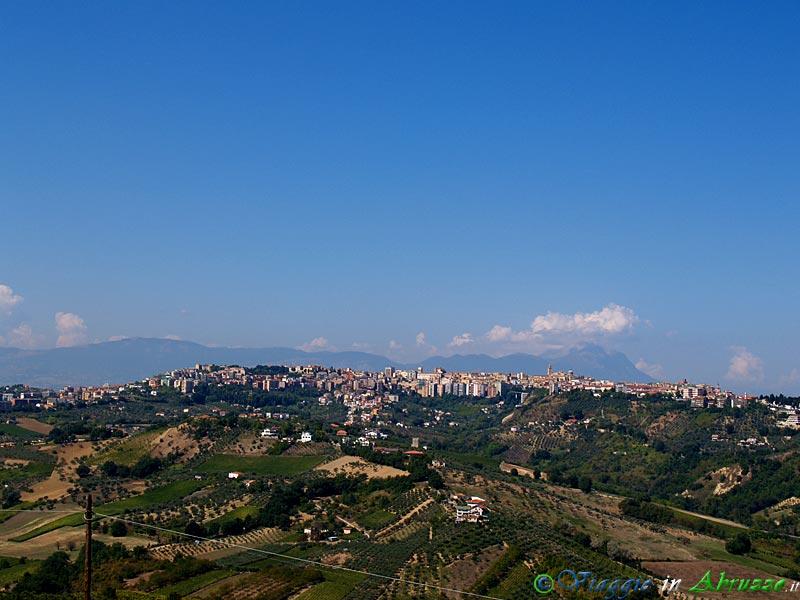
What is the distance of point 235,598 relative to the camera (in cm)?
3850

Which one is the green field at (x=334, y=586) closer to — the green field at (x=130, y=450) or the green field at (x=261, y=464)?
the green field at (x=261, y=464)

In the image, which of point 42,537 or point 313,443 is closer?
point 42,537

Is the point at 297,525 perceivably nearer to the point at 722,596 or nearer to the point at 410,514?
the point at 410,514

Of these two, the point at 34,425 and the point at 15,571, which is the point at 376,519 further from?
the point at 34,425

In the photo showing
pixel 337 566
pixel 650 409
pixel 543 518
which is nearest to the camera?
pixel 337 566

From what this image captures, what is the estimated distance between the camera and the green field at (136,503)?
59312mm

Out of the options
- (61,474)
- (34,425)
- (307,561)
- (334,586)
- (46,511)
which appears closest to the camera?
(334,586)

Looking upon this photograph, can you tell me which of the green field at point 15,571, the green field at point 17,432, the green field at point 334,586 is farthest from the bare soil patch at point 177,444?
the green field at point 334,586

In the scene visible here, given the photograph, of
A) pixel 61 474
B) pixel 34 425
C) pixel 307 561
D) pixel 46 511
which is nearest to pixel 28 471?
pixel 61 474

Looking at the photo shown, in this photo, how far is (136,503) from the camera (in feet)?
220

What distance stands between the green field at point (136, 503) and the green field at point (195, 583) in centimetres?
2075

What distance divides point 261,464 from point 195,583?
132 ft

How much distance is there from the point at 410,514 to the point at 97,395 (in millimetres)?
120321

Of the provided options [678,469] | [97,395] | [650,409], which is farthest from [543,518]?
[97,395]
